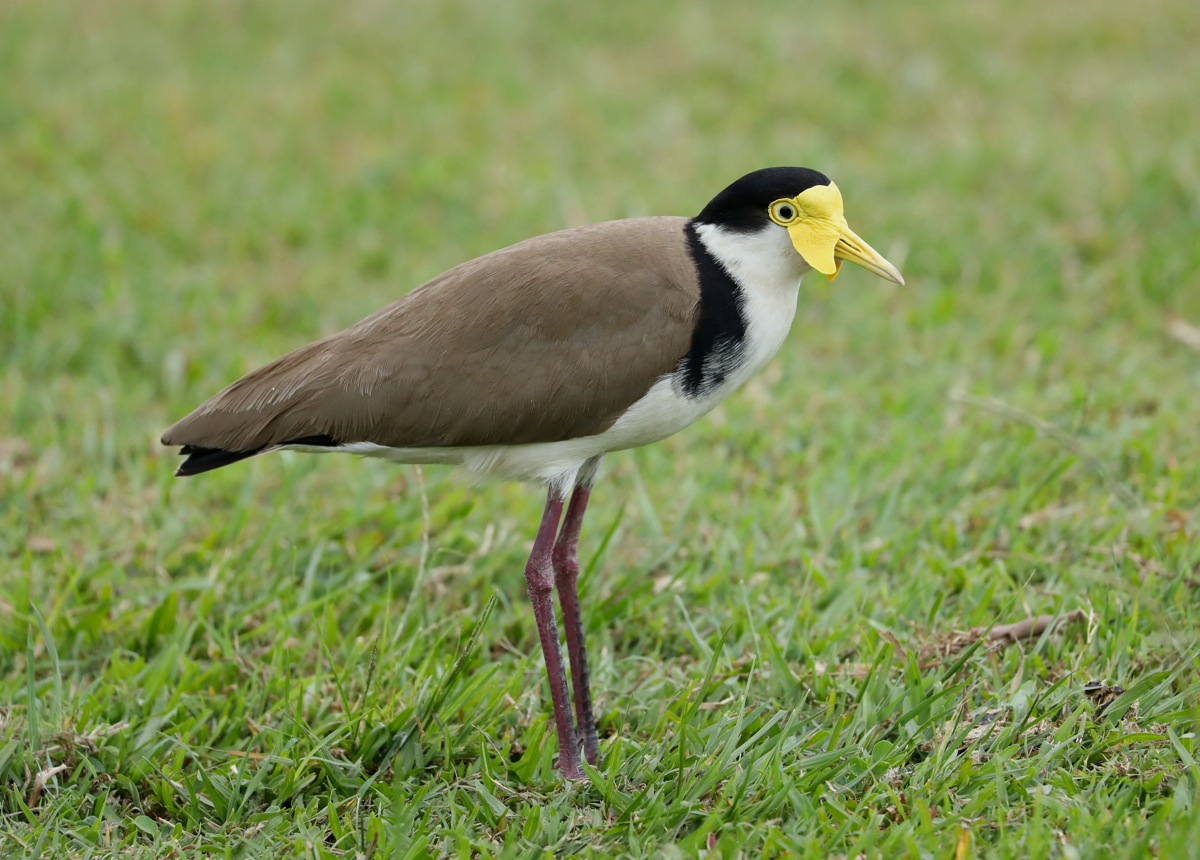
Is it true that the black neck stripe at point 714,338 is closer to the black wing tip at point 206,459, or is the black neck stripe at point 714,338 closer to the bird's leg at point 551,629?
the bird's leg at point 551,629

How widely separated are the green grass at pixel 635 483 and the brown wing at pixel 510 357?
0.45 metres

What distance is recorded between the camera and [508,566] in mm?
4402

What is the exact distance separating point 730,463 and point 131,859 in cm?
277

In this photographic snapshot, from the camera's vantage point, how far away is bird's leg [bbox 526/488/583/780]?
339 cm

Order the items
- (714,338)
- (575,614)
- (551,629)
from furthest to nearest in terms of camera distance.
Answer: (575,614)
(551,629)
(714,338)

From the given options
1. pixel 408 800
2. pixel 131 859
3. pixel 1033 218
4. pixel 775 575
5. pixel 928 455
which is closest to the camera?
pixel 131 859

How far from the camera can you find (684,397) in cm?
331

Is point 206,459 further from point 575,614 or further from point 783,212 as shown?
point 783,212

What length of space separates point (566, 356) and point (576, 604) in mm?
751

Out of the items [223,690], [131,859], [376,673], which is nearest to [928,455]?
[376,673]

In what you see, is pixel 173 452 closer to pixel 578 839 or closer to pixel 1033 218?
pixel 578 839

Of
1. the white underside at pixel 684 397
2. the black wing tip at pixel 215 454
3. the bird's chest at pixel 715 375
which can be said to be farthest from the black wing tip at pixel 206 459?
the bird's chest at pixel 715 375

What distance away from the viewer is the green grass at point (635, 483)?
10.5 feet

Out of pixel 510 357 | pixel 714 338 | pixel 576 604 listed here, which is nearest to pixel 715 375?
pixel 714 338
